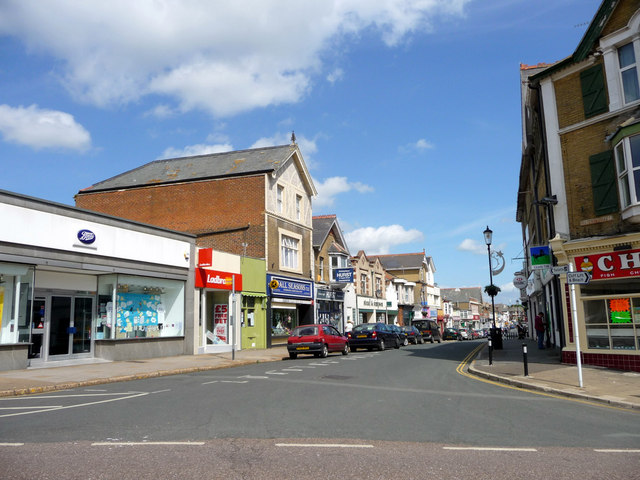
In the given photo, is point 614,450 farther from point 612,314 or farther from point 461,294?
point 461,294

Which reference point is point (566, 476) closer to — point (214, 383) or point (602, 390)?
point (602, 390)

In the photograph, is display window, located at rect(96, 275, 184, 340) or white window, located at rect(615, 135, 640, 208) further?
display window, located at rect(96, 275, 184, 340)

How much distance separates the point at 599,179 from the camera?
54.0 feet

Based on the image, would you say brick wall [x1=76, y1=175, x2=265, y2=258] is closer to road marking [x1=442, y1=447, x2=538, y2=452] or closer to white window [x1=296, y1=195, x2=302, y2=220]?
white window [x1=296, y1=195, x2=302, y2=220]

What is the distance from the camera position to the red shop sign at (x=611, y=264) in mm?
15453

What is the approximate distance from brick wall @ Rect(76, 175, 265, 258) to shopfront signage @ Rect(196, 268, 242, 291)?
3.96 m

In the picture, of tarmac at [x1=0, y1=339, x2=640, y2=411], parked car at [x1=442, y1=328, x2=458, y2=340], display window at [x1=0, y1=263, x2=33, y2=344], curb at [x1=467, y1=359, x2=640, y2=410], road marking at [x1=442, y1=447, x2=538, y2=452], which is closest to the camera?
road marking at [x1=442, y1=447, x2=538, y2=452]

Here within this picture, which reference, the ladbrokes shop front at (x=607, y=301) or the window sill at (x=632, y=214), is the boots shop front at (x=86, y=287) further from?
the window sill at (x=632, y=214)

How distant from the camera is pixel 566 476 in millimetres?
5406

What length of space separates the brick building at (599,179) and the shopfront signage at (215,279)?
46.9ft

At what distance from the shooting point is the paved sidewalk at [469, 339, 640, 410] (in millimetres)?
10762

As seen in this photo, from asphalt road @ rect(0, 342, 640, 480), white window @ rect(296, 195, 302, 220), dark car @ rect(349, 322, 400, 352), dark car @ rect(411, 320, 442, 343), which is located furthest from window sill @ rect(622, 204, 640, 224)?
dark car @ rect(411, 320, 442, 343)

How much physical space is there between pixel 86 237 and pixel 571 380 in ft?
51.2

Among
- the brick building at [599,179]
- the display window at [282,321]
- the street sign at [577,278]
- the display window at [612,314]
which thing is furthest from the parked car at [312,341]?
the street sign at [577,278]
